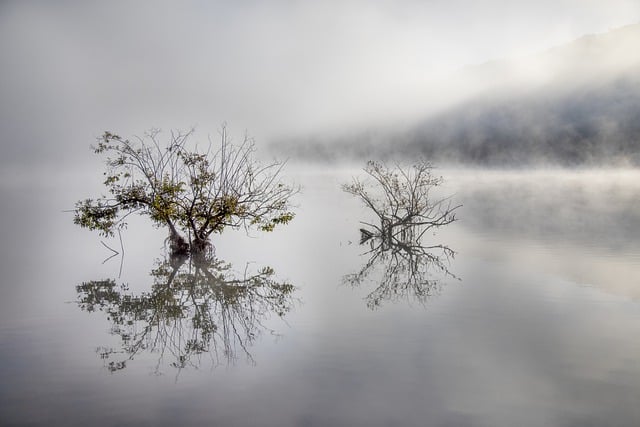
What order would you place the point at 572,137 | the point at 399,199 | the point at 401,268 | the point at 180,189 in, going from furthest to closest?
1. the point at 572,137
2. the point at 399,199
3. the point at 180,189
4. the point at 401,268

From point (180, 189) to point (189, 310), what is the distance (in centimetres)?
766

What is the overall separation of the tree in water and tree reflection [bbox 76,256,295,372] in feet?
6.91

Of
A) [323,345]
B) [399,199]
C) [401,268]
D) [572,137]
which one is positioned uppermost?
[572,137]

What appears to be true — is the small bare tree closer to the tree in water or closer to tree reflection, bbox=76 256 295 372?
the tree in water

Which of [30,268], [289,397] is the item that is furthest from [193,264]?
[289,397]

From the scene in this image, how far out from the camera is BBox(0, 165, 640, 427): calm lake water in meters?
8.47

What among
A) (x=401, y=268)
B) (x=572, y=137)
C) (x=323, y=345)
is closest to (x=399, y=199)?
(x=401, y=268)

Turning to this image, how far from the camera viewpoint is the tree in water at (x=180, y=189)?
22.1 m

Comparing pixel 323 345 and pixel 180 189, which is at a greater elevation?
pixel 180 189

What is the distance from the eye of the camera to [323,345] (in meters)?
11.5

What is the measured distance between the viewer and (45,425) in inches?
313

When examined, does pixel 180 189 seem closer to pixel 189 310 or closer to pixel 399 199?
pixel 189 310

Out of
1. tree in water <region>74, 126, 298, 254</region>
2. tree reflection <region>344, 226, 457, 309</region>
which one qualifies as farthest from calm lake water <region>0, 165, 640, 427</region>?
tree in water <region>74, 126, 298, 254</region>

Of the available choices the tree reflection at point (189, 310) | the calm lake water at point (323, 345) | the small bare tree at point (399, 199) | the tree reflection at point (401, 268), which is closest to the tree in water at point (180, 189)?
the calm lake water at point (323, 345)
